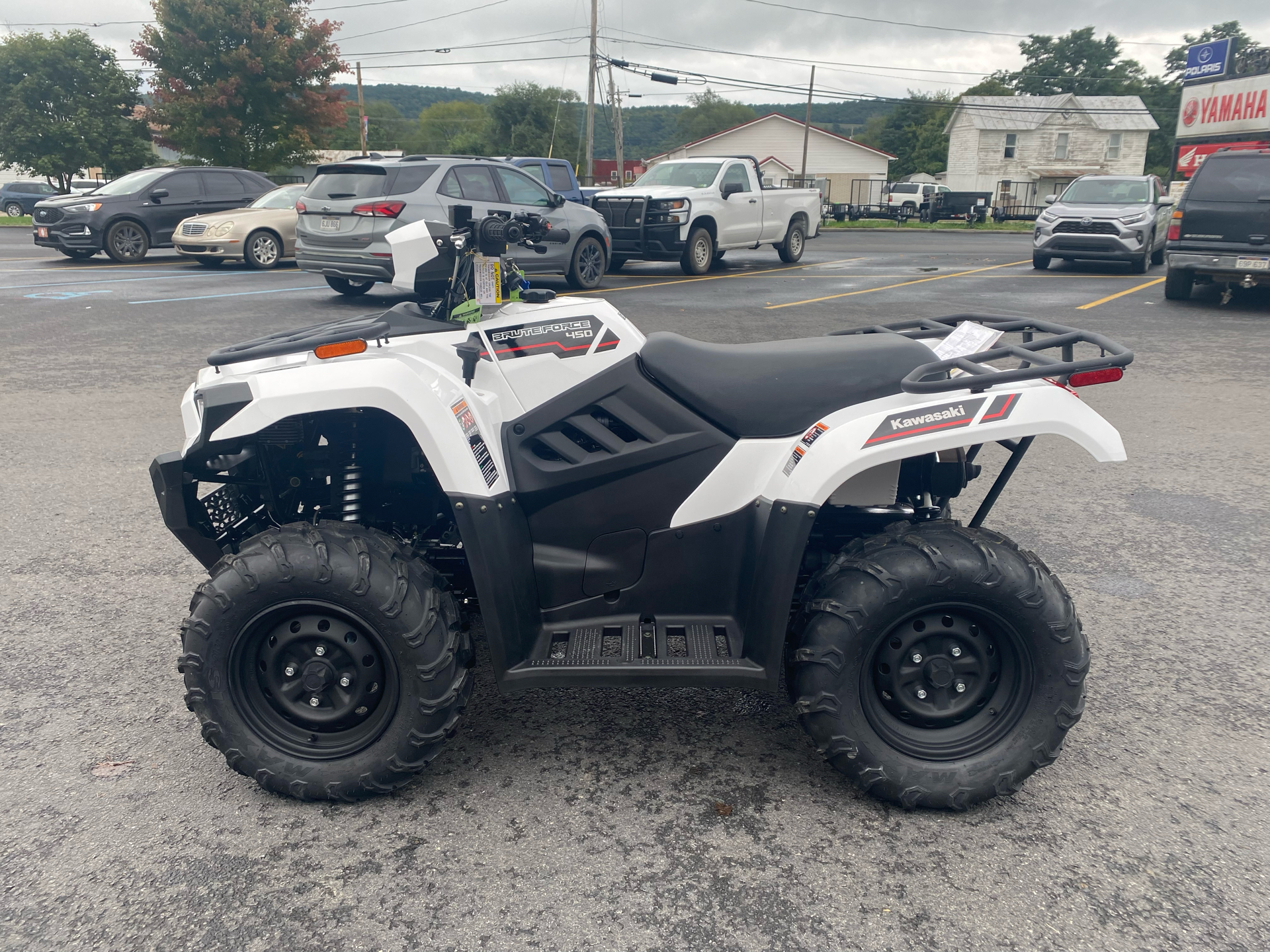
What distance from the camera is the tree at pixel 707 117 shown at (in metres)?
122

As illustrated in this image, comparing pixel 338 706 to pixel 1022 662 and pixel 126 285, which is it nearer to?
pixel 1022 662

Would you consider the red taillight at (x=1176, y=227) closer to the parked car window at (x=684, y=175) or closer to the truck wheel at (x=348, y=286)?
the parked car window at (x=684, y=175)

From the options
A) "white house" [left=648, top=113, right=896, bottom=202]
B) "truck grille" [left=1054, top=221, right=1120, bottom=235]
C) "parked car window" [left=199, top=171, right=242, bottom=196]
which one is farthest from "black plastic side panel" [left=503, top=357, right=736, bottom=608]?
"white house" [left=648, top=113, right=896, bottom=202]

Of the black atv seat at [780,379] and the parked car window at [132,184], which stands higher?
the parked car window at [132,184]

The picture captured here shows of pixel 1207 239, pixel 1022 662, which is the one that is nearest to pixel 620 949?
pixel 1022 662

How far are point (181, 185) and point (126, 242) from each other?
1459mm

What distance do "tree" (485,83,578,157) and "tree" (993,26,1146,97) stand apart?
47.6 meters

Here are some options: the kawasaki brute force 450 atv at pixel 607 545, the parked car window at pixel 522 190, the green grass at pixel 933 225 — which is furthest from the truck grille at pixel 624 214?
the green grass at pixel 933 225

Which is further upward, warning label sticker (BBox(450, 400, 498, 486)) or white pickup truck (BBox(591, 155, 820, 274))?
white pickup truck (BBox(591, 155, 820, 274))

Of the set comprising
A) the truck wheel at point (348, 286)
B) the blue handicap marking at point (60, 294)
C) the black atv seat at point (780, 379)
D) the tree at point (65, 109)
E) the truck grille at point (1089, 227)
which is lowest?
the blue handicap marking at point (60, 294)

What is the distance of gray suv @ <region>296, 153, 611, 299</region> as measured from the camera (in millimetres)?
11531

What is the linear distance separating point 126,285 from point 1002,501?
13316 millimetres

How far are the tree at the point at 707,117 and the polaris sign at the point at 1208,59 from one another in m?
91.3

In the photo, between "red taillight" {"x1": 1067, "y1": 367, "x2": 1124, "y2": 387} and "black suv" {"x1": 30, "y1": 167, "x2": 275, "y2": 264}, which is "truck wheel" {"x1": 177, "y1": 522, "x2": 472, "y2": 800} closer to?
"red taillight" {"x1": 1067, "y1": 367, "x2": 1124, "y2": 387}
